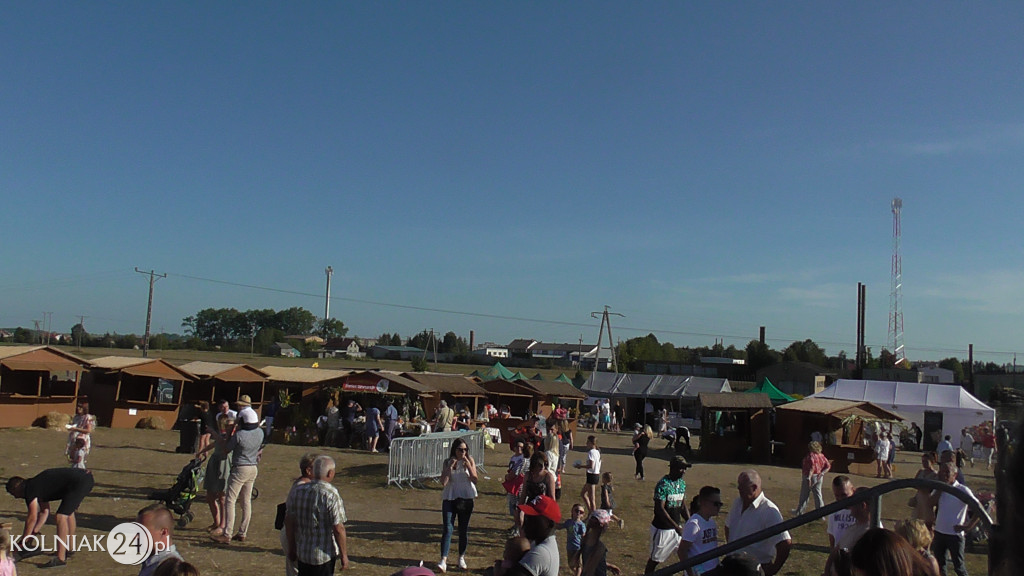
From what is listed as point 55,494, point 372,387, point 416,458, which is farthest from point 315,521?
point 372,387

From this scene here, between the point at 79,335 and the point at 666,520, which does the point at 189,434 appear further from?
the point at 79,335

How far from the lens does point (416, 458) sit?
15.9 meters

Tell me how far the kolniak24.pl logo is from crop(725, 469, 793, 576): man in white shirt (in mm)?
4652

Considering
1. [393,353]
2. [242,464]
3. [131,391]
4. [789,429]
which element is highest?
[242,464]

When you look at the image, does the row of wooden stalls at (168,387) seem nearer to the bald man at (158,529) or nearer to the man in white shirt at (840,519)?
the man in white shirt at (840,519)

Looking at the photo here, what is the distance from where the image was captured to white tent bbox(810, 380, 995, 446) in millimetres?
29234

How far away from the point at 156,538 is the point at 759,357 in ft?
274

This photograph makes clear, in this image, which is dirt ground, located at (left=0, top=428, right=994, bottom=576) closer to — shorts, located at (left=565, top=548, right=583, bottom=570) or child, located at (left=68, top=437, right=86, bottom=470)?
child, located at (left=68, top=437, right=86, bottom=470)

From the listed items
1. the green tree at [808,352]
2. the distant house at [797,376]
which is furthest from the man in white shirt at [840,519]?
the green tree at [808,352]

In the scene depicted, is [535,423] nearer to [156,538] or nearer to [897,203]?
[156,538]

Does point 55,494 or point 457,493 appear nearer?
point 55,494

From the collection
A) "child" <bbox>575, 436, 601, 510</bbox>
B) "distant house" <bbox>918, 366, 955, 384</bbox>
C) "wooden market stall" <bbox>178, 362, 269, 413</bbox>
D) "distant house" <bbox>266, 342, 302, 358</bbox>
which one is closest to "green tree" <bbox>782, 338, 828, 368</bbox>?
"distant house" <bbox>918, 366, 955, 384</bbox>

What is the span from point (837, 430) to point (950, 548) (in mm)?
18275

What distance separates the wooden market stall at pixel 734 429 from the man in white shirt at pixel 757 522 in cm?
2040
